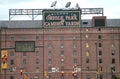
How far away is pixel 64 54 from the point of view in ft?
471

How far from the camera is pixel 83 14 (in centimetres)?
14450

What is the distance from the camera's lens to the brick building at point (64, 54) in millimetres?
143250

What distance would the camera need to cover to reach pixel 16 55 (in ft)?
474

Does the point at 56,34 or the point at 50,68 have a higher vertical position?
the point at 56,34

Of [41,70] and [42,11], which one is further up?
[42,11]

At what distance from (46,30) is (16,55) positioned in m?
11.2

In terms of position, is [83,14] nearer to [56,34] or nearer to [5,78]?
[56,34]

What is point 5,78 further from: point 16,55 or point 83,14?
point 83,14

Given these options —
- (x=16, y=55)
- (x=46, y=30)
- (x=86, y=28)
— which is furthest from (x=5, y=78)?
(x=86, y=28)

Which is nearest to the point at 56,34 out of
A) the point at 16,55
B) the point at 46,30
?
the point at 46,30

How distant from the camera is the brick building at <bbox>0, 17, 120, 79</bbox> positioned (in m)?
143

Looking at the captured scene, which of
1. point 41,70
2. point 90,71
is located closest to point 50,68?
point 41,70

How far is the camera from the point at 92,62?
14438 centimetres

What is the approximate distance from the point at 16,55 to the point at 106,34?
2624 cm
